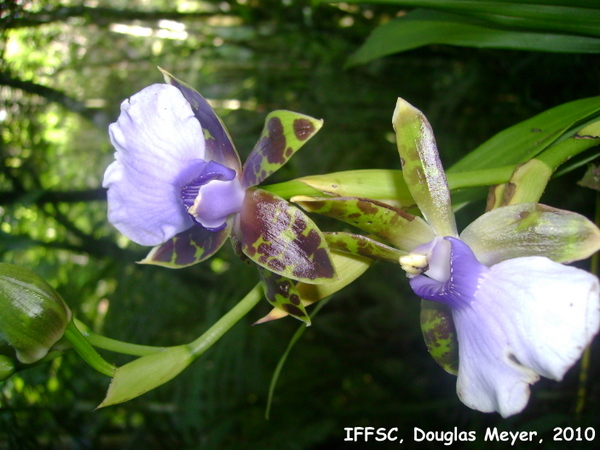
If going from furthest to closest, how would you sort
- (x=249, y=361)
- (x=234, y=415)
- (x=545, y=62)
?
(x=249, y=361) < (x=234, y=415) < (x=545, y=62)

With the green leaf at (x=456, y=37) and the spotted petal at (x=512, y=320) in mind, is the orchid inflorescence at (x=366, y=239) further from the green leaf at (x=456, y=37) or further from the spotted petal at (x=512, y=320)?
the green leaf at (x=456, y=37)

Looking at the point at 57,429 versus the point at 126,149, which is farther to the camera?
the point at 57,429

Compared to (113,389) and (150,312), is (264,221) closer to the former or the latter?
(113,389)

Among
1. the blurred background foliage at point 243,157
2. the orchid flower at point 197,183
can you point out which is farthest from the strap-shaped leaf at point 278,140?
the blurred background foliage at point 243,157

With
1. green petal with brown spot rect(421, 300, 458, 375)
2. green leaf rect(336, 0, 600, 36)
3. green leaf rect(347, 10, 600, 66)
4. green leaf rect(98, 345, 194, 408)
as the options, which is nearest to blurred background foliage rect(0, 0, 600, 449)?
green leaf rect(347, 10, 600, 66)

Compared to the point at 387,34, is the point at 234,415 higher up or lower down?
lower down

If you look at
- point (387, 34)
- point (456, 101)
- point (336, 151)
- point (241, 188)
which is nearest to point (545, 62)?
point (456, 101)

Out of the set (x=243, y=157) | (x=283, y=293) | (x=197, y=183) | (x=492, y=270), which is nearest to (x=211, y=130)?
(x=197, y=183)
